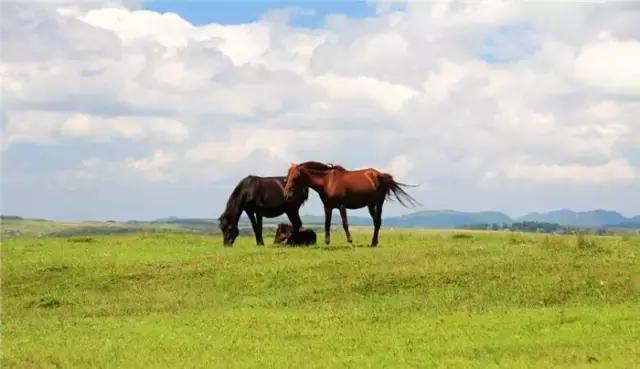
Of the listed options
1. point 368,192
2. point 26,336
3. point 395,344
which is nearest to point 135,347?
point 26,336

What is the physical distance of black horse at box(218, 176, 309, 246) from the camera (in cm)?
A: 3253

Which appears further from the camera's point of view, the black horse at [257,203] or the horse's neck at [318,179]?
the black horse at [257,203]

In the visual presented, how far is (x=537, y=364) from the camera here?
13.6 m

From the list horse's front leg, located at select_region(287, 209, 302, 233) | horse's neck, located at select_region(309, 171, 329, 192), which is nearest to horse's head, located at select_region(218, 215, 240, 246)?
horse's front leg, located at select_region(287, 209, 302, 233)

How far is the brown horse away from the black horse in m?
1.77

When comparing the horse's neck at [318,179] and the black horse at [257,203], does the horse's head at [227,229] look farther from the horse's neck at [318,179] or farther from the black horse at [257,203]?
the horse's neck at [318,179]

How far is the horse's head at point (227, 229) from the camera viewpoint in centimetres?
3278

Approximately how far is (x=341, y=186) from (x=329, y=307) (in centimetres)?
1044

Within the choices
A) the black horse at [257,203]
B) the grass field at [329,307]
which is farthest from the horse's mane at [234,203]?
the grass field at [329,307]

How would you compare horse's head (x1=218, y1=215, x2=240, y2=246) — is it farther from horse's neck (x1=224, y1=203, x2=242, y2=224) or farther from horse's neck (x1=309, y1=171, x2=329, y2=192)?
horse's neck (x1=309, y1=171, x2=329, y2=192)

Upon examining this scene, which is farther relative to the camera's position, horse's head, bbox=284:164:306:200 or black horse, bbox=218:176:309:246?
black horse, bbox=218:176:309:246

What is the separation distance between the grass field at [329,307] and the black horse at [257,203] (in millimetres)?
2013

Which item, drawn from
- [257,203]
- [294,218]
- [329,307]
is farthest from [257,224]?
[329,307]

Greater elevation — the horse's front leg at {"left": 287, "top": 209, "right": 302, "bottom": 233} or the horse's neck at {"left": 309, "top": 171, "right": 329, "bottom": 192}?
the horse's neck at {"left": 309, "top": 171, "right": 329, "bottom": 192}
